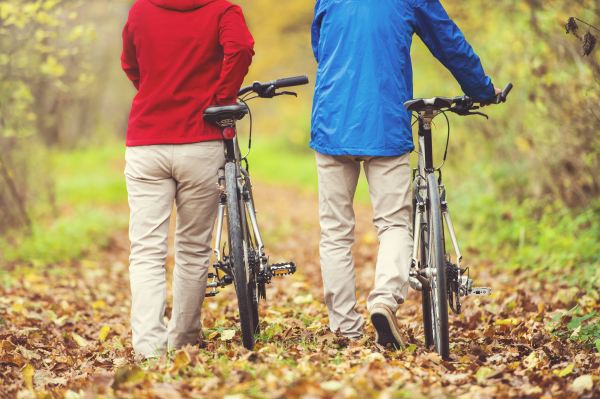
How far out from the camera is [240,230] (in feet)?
10.1

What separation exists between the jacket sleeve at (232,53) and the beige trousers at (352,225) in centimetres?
67

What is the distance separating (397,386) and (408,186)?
1312mm

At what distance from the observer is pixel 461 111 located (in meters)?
3.24

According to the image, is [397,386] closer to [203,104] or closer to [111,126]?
[203,104]

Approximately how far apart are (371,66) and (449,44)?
508 millimetres

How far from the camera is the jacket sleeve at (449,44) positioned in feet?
10.6

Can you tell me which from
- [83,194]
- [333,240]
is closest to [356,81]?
[333,240]

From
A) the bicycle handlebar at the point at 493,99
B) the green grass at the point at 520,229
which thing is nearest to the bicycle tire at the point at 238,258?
the bicycle handlebar at the point at 493,99

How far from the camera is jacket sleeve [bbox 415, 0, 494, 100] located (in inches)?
127

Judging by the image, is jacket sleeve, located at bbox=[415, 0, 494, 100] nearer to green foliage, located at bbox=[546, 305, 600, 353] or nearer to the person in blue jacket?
the person in blue jacket

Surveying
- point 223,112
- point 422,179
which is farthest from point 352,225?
point 223,112

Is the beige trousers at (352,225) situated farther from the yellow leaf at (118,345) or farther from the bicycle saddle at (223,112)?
the yellow leaf at (118,345)

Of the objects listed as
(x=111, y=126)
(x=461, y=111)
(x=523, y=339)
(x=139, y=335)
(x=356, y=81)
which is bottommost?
(x=523, y=339)

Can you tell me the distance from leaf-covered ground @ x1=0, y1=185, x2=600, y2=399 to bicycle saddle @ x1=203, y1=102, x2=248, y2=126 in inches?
45.4
